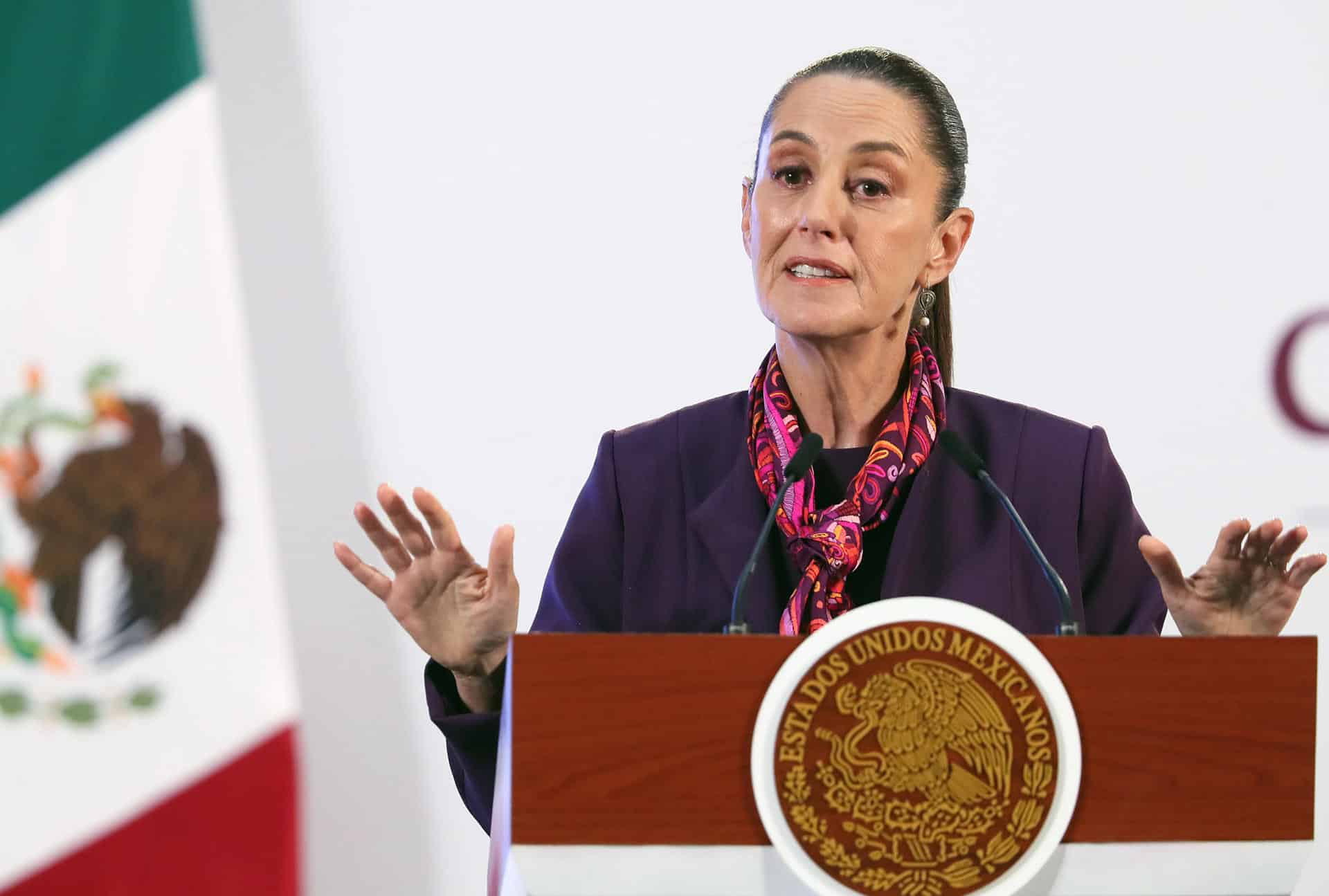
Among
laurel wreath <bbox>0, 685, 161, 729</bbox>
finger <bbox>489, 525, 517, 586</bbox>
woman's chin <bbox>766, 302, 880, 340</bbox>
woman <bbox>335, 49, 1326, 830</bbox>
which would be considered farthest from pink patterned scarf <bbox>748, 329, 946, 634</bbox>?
laurel wreath <bbox>0, 685, 161, 729</bbox>

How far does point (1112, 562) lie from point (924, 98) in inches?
27.8

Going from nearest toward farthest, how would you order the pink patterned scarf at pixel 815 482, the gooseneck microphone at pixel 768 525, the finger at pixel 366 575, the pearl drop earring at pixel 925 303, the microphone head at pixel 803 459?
1. the gooseneck microphone at pixel 768 525
2. the microphone head at pixel 803 459
3. the finger at pixel 366 575
4. the pink patterned scarf at pixel 815 482
5. the pearl drop earring at pixel 925 303

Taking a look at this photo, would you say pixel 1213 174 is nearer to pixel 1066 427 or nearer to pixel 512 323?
pixel 1066 427

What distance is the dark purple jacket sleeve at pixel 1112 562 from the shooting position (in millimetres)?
1877

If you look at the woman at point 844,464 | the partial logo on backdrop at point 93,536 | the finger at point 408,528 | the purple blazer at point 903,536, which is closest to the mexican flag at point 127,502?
the partial logo on backdrop at point 93,536

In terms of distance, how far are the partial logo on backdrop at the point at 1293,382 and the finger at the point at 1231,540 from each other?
1.27 m

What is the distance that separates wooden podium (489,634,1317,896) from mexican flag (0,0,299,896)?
95 centimetres

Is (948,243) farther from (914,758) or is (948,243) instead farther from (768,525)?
(914,758)

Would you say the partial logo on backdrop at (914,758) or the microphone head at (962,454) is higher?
the microphone head at (962,454)

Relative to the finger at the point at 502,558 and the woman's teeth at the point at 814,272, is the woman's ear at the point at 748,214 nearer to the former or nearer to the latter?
the woman's teeth at the point at 814,272

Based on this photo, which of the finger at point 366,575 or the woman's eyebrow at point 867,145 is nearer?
the finger at point 366,575

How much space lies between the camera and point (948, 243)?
2.07 metres

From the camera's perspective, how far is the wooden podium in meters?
1.12

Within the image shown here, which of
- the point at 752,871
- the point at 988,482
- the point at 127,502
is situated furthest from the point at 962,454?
the point at 127,502
